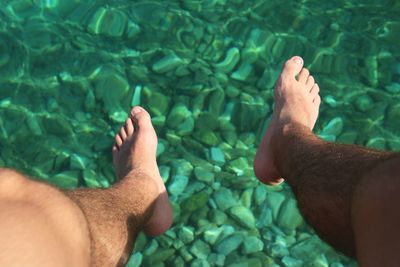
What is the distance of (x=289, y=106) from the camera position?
10.6ft

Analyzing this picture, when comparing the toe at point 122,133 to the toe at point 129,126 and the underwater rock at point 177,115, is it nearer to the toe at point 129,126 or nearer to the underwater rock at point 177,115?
the toe at point 129,126

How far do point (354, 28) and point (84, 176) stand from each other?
1747 mm

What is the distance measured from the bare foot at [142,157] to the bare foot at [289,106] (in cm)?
47

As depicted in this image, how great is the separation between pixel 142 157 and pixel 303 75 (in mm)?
983

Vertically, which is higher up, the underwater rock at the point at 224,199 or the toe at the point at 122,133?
the toe at the point at 122,133

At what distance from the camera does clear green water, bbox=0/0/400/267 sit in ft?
9.93

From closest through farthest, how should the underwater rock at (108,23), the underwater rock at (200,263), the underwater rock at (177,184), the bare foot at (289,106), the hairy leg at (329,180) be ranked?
the hairy leg at (329,180) < the underwater rock at (200,263) < the bare foot at (289,106) < the underwater rock at (177,184) < the underwater rock at (108,23)

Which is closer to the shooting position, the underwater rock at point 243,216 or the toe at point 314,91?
the underwater rock at point 243,216

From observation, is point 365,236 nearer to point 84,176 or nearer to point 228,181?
point 228,181

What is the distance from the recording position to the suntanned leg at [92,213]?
6.03 feet

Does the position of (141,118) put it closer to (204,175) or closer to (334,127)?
(204,175)

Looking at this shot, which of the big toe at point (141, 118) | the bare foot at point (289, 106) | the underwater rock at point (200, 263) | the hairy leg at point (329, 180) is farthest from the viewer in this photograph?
the big toe at point (141, 118)

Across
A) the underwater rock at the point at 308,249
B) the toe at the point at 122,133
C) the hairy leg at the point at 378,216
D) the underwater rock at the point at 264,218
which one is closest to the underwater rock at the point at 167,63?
the toe at the point at 122,133

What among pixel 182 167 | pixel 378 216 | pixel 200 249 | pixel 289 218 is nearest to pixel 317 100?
pixel 289 218
